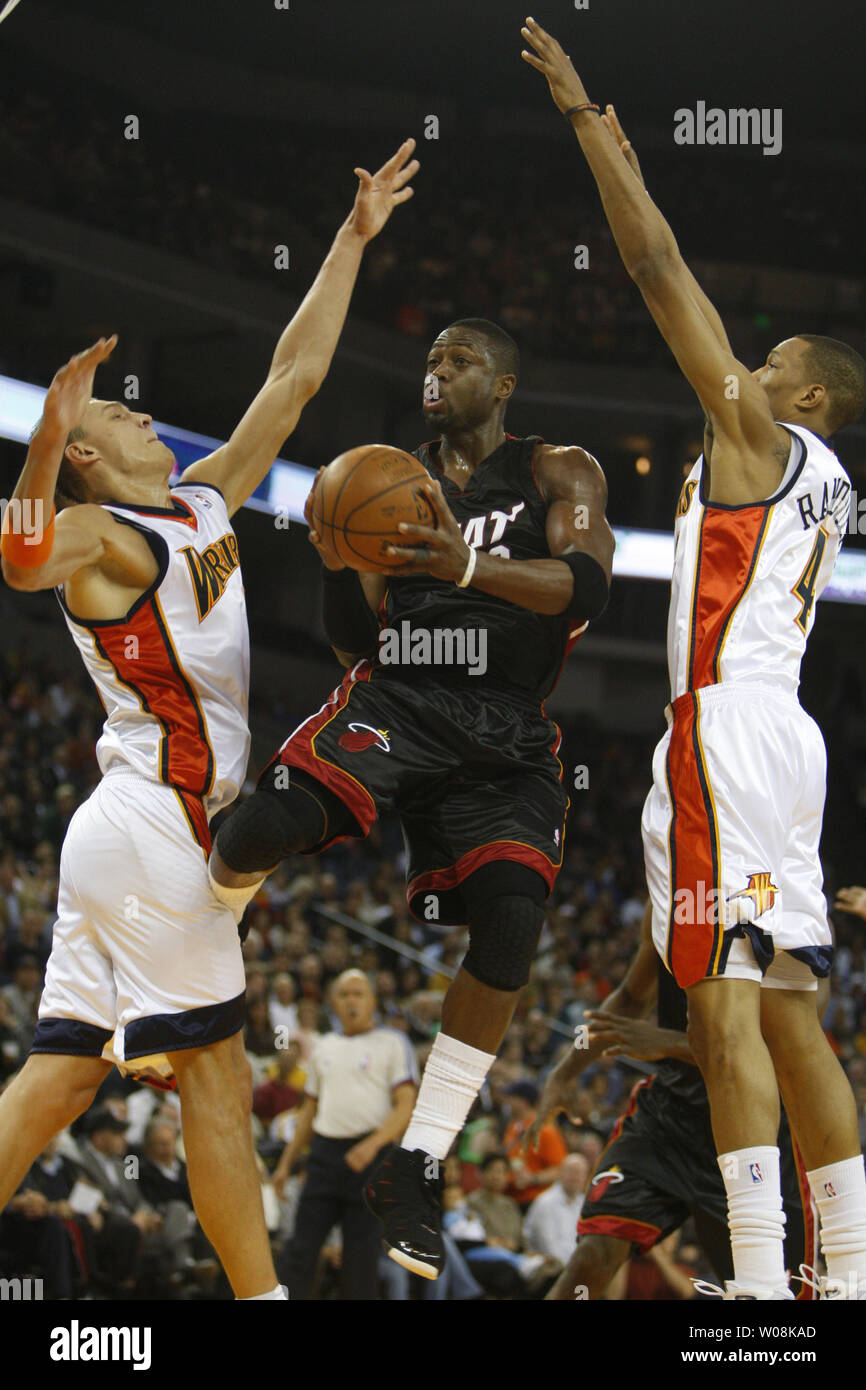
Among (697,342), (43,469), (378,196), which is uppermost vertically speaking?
(378,196)

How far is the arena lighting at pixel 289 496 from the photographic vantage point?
1457cm

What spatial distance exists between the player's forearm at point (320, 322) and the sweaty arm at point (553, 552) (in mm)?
880

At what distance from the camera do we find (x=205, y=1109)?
12.2 feet

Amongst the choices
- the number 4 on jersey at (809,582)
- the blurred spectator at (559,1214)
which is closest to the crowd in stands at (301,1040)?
the blurred spectator at (559,1214)

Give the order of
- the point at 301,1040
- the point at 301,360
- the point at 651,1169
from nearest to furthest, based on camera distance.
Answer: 1. the point at 301,360
2. the point at 651,1169
3. the point at 301,1040

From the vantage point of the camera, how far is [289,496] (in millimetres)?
17516

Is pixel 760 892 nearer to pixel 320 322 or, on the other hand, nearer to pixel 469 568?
pixel 469 568

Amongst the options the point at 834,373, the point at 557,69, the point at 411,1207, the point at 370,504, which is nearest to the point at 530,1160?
the point at 411,1207

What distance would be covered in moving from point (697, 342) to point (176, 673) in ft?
5.68

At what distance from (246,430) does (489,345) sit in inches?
34.0

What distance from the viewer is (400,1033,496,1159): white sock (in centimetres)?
382

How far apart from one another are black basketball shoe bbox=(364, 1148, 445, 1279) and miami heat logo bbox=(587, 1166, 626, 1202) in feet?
4.10

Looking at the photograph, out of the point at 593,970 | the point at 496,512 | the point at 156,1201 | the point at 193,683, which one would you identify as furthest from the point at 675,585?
the point at 593,970

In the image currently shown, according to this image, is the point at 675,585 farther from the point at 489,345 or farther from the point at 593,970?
the point at 593,970
